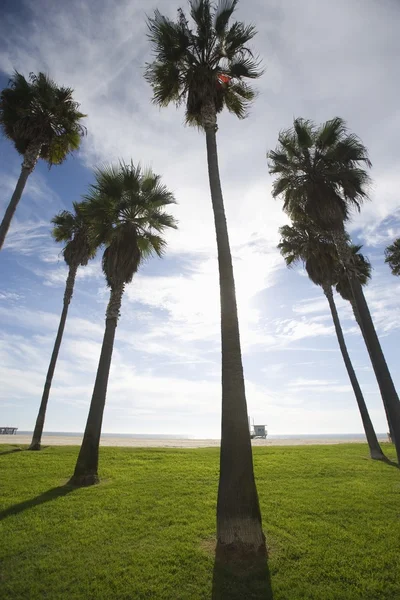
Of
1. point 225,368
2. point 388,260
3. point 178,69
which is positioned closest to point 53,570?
point 225,368

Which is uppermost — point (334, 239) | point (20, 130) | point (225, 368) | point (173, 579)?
point (20, 130)

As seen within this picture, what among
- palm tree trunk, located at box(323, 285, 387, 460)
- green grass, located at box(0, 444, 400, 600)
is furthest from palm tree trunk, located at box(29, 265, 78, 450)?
palm tree trunk, located at box(323, 285, 387, 460)

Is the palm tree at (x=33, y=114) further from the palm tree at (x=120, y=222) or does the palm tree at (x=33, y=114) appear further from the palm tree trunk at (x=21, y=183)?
the palm tree at (x=120, y=222)

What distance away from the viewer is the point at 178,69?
34.8 feet

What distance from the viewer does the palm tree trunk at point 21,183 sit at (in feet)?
38.0

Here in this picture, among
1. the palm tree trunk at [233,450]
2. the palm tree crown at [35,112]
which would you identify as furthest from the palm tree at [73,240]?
the palm tree trunk at [233,450]

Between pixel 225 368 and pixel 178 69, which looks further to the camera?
pixel 178 69

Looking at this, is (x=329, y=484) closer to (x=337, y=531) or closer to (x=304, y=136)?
(x=337, y=531)

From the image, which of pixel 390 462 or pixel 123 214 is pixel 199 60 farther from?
pixel 390 462

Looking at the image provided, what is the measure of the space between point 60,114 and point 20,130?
6.39ft

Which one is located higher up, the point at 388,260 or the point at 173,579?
the point at 388,260

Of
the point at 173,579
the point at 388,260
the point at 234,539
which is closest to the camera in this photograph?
the point at 173,579

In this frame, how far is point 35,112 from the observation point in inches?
542

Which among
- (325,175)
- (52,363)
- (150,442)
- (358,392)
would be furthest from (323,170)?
(150,442)
